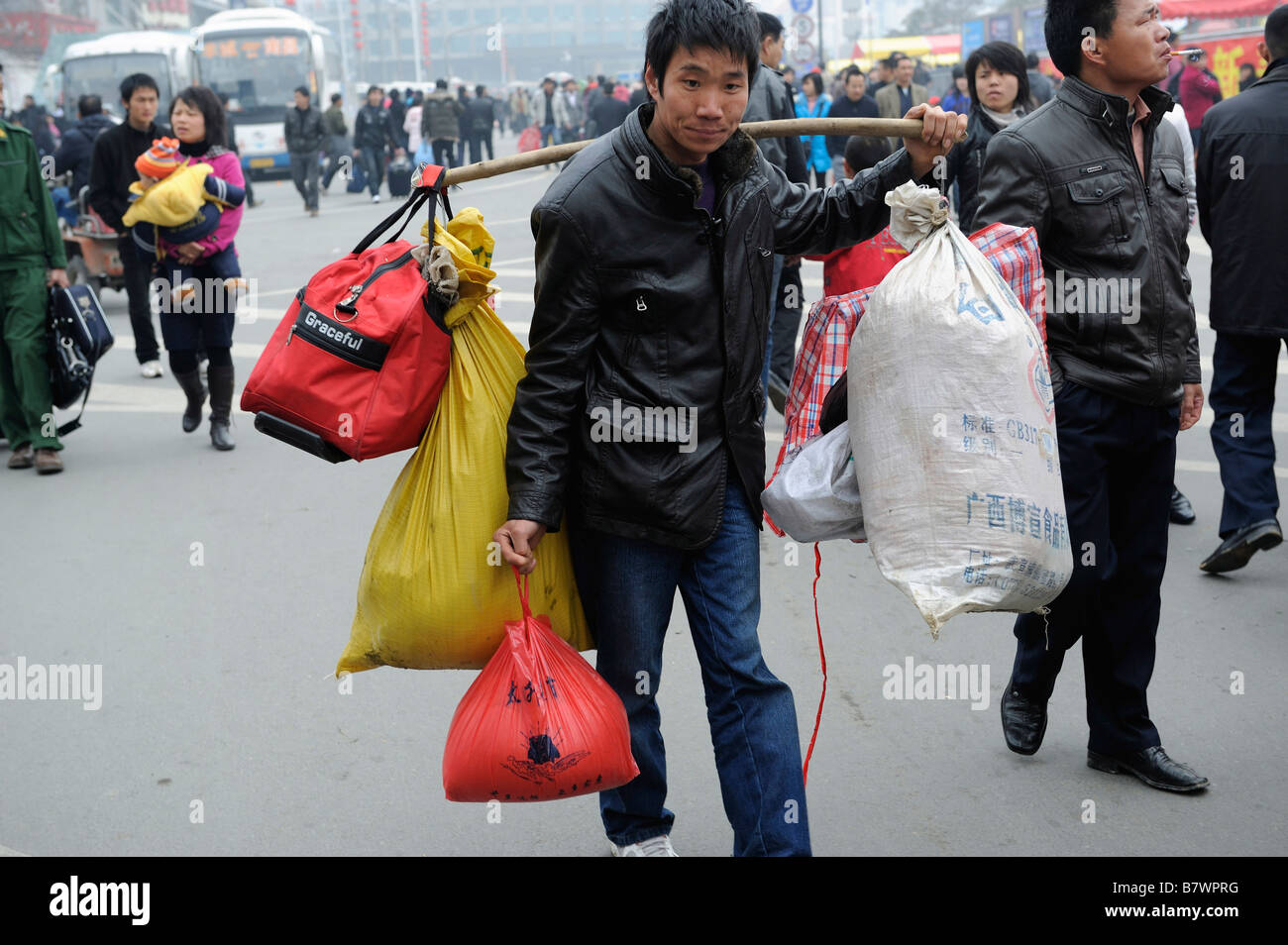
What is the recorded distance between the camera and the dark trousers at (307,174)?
71.6 ft

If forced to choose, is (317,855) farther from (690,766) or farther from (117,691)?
(117,691)

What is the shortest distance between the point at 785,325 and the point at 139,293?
440cm

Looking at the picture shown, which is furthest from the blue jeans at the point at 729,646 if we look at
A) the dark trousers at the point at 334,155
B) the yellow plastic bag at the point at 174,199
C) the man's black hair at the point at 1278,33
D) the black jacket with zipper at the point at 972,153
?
the dark trousers at the point at 334,155

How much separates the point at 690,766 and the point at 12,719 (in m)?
2.09

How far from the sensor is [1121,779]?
3.69 metres

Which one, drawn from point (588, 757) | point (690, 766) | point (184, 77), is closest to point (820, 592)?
point (690, 766)

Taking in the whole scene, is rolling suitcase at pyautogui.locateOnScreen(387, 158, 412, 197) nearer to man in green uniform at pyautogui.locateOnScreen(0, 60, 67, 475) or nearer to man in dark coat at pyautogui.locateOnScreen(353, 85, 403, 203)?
man in dark coat at pyautogui.locateOnScreen(353, 85, 403, 203)

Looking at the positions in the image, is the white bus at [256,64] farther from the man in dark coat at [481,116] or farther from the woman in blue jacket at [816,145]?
the woman in blue jacket at [816,145]

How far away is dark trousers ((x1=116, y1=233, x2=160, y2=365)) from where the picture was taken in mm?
8922

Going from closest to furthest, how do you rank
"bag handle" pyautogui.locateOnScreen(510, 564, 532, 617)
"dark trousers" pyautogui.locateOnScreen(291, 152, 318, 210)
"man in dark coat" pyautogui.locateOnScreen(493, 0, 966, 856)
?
1. "man in dark coat" pyautogui.locateOnScreen(493, 0, 966, 856)
2. "bag handle" pyautogui.locateOnScreen(510, 564, 532, 617)
3. "dark trousers" pyautogui.locateOnScreen(291, 152, 318, 210)

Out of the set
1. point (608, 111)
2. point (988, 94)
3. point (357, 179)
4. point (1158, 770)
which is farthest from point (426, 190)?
point (357, 179)

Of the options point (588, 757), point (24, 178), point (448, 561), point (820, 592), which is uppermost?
point (24, 178)

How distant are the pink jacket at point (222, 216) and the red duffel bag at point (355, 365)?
4952 millimetres

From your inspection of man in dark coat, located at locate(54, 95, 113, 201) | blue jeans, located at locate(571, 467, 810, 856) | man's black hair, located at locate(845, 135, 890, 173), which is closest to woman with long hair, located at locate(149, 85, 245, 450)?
man's black hair, located at locate(845, 135, 890, 173)
